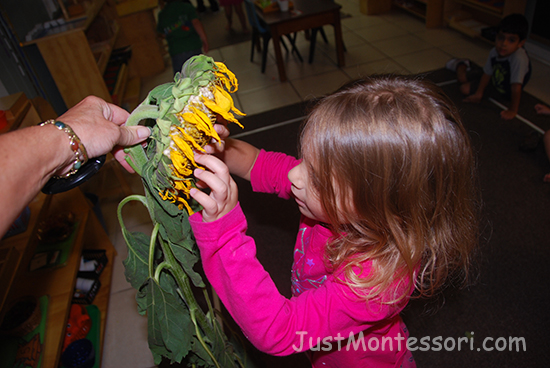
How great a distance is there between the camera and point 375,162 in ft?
2.39

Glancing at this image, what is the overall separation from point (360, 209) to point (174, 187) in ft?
1.36

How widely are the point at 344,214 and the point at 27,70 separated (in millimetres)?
2761

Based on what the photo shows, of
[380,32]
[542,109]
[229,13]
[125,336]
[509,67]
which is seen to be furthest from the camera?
[229,13]

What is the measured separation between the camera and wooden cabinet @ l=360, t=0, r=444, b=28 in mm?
4305

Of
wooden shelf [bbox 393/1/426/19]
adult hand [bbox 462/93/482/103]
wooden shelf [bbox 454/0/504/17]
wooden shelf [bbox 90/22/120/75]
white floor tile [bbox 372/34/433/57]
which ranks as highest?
wooden shelf [bbox 90/22/120/75]

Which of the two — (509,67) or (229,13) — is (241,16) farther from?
(509,67)

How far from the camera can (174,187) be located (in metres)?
0.62

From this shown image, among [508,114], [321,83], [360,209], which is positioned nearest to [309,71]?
[321,83]

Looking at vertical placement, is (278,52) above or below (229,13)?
below

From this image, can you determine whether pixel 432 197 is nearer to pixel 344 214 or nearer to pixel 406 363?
pixel 344 214

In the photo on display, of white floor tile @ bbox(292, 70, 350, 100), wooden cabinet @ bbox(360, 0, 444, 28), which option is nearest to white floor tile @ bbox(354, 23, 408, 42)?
wooden cabinet @ bbox(360, 0, 444, 28)

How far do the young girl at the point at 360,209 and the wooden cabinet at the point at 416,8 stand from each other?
4.33 metres

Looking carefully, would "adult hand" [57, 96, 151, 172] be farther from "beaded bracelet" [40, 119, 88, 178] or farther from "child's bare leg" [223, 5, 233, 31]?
"child's bare leg" [223, 5, 233, 31]

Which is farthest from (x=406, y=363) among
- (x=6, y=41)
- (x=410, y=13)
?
(x=410, y=13)
